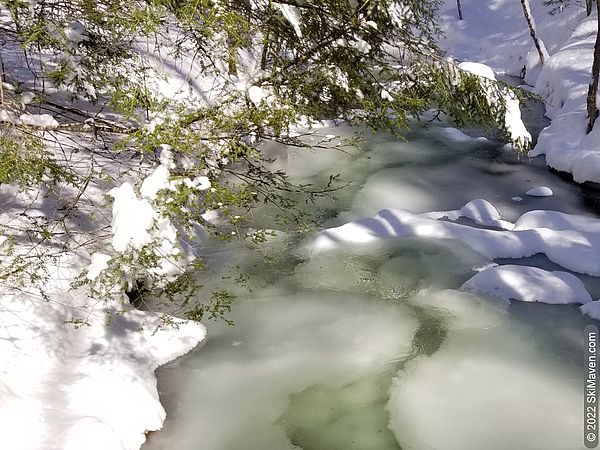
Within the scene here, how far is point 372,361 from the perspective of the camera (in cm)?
564

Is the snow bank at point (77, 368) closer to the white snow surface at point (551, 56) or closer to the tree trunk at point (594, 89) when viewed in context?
the white snow surface at point (551, 56)

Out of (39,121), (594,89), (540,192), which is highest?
(39,121)

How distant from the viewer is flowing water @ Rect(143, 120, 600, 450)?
4.83 metres

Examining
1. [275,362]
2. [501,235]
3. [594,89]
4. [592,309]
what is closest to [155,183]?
[275,362]

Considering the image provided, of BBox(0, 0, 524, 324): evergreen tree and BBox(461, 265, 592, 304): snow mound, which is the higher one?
BBox(0, 0, 524, 324): evergreen tree

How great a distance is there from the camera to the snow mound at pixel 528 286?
654 cm

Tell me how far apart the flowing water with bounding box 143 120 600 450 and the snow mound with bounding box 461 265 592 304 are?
0.54 feet

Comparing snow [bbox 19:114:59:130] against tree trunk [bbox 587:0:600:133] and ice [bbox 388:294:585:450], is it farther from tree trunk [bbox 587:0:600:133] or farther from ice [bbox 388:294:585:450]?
tree trunk [bbox 587:0:600:133]

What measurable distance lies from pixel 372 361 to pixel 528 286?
7.79ft

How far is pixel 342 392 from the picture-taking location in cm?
526

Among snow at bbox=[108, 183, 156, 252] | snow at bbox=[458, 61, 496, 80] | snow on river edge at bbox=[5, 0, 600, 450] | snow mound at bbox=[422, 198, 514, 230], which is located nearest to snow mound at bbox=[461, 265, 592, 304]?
snow on river edge at bbox=[5, 0, 600, 450]

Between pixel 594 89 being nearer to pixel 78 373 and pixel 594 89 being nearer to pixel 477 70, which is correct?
pixel 477 70

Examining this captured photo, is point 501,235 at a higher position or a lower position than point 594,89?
lower

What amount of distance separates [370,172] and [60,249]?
6.70m
